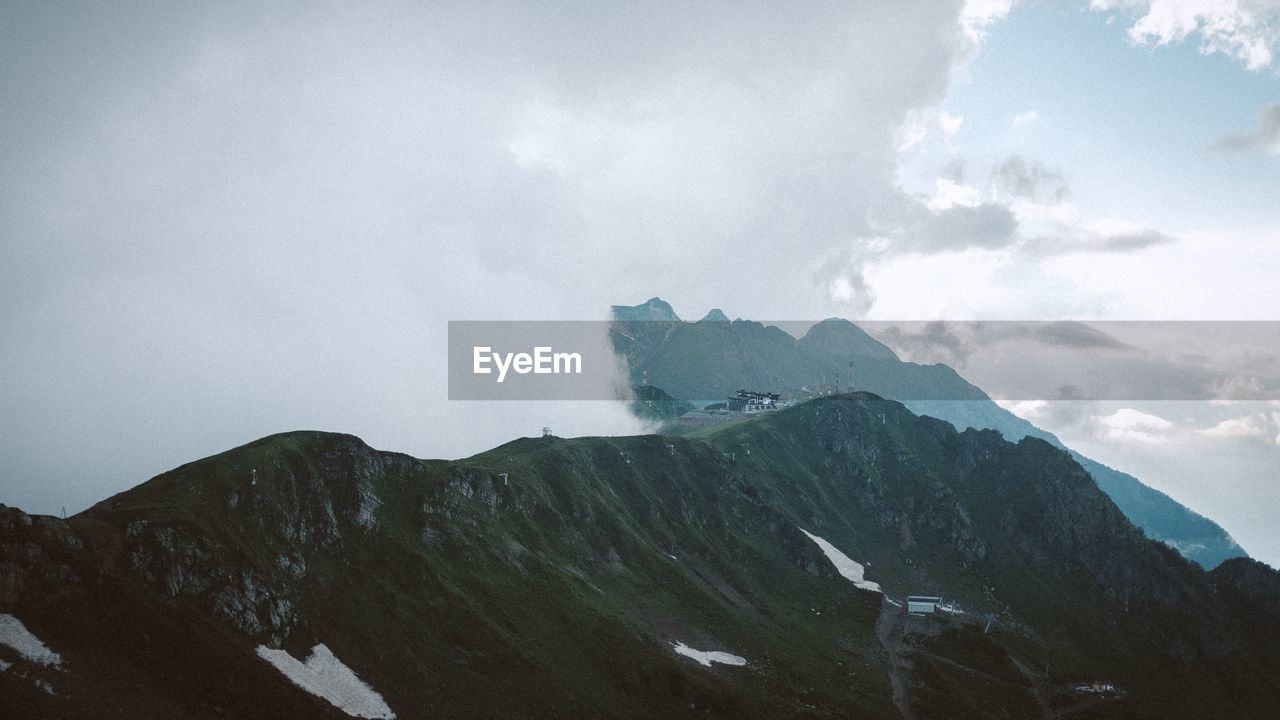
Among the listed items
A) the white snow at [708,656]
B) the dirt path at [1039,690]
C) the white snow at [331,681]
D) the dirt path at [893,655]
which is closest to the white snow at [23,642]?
the white snow at [331,681]

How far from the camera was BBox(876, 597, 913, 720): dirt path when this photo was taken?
14375 cm

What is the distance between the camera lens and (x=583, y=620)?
135000 millimetres

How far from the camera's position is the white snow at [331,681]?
92.2 m

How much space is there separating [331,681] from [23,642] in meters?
36.1

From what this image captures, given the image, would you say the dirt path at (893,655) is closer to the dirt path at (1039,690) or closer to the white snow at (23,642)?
the dirt path at (1039,690)

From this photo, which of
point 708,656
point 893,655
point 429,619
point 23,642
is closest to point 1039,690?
point 893,655

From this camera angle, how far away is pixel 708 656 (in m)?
143

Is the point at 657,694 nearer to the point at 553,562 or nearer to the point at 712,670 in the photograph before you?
the point at 712,670

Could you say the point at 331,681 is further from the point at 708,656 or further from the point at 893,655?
the point at 893,655

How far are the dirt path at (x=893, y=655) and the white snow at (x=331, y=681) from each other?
354 feet

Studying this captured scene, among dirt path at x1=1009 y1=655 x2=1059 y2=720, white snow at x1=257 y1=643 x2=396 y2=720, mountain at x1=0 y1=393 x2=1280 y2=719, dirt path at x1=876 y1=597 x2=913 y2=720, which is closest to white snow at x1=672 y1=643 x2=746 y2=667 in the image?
mountain at x1=0 y1=393 x2=1280 y2=719

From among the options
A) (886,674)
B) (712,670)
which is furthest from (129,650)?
(886,674)

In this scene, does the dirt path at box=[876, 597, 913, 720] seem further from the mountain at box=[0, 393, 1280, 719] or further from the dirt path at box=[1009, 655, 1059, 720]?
the dirt path at box=[1009, 655, 1059, 720]

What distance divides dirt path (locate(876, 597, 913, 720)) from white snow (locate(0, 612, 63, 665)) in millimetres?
145596
